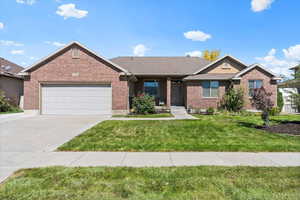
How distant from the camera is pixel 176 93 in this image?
1842 centimetres

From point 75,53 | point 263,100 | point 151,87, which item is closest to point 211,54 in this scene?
point 151,87

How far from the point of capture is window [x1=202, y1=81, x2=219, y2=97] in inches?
636

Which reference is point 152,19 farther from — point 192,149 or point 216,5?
point 192,149

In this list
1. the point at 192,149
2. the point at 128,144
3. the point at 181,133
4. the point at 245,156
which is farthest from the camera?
the point at 181,133

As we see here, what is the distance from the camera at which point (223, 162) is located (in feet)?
14.9

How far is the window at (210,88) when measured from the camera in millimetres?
16153

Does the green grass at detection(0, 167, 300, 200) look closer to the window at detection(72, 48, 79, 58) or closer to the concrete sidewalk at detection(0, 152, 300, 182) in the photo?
the concrete sidewalk at detection(0, 152, 300, 182)

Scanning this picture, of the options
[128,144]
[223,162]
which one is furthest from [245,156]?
[128,144]

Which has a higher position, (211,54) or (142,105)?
(211,54)

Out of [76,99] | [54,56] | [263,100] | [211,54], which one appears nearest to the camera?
[263,100]

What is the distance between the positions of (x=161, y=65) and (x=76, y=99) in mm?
9419

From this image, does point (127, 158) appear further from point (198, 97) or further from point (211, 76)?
point (211, 76)

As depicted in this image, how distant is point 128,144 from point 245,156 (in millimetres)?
3676

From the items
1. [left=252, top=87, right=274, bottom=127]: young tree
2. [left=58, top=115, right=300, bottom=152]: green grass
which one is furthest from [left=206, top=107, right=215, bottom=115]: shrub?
[left=58, top=115, right=300, bottom=152]: green grass
